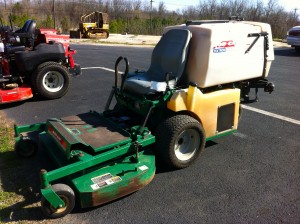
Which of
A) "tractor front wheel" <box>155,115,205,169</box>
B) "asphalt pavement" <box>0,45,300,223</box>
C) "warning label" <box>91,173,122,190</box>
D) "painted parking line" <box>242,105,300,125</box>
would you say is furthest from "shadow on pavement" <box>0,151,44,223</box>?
"painted parking line" <box>242,105,300,125</box>

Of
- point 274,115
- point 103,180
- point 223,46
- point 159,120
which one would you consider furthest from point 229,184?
point 274,115

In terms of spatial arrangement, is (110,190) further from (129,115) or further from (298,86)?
(298,86)

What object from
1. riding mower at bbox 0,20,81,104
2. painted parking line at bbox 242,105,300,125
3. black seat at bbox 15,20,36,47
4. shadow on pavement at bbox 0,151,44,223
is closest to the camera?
shadow on pavement at bbox 0,151,44,223

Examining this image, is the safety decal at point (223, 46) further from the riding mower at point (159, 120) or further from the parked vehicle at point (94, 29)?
the parked vehicle at point (94, 29)

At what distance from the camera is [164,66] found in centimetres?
427

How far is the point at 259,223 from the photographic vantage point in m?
2.92

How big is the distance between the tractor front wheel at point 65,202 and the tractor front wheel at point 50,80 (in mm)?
3941

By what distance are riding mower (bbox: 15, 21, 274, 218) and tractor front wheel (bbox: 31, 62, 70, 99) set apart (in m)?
2.56

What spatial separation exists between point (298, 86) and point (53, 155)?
7242 mm

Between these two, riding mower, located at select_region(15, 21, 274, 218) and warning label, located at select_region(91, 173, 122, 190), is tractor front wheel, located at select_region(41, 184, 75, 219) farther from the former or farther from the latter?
warning label, located at select_region(91, 173, 122, 190)

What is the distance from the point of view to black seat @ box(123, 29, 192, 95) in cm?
392

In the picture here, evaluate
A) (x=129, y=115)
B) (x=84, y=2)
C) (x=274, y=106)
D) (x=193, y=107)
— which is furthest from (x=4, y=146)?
(x=84, y=2)

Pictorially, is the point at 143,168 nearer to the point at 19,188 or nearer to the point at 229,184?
the point at 229,184

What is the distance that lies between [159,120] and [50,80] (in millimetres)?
3579
